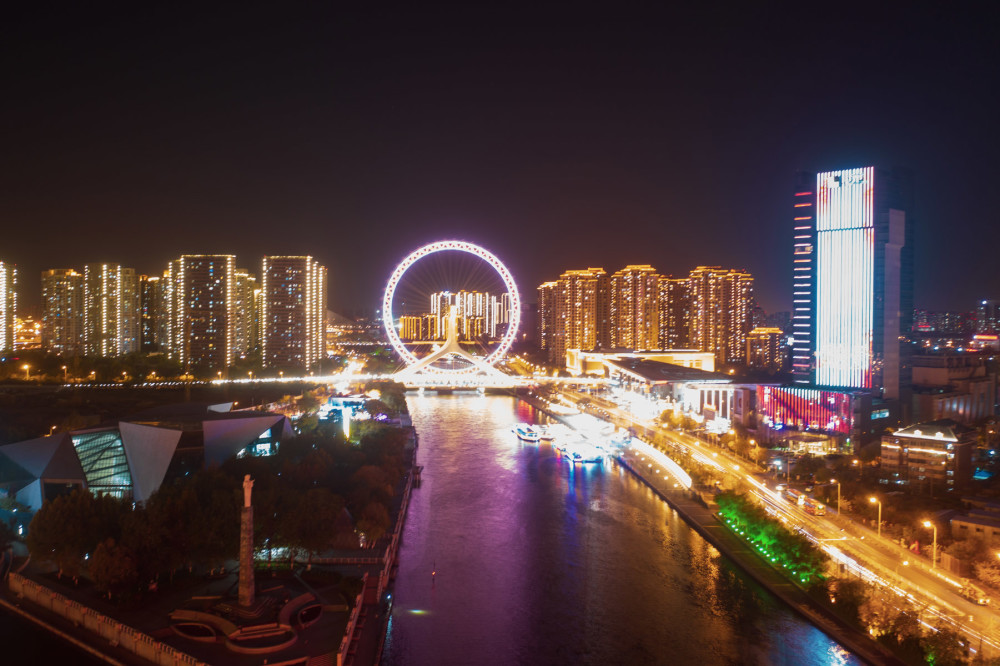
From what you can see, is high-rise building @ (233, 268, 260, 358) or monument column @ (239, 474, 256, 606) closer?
monument column @ (239, 474, 256, 606)

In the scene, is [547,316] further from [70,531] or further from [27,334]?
[70,531]

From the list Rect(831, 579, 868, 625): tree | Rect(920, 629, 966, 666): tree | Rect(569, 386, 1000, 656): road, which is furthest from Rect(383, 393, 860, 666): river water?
Rect(569, 386, 1000, 656): road

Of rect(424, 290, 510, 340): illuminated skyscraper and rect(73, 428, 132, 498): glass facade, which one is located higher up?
rect(424, 290, 510, 340): illuminated skyscraper

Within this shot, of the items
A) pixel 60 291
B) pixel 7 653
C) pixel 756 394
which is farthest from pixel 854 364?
pixel 60 291

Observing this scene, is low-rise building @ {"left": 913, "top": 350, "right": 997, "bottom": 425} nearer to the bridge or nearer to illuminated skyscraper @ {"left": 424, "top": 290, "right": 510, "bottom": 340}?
the bridge

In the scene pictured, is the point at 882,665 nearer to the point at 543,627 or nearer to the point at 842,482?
the point at 543,627

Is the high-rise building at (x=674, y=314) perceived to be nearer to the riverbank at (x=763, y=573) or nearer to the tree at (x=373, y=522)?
the riverbank at (x=763, y=573)

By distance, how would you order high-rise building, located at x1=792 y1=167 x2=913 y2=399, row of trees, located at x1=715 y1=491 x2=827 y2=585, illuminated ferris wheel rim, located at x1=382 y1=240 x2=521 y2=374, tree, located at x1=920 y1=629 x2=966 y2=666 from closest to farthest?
tree, located at x1=920 y1=629 x2=966 y2=666
row of trees, located at x1=715 y1=491 x2=827 y2=585
high-rise building, located at x1=792 y1=167 x2=913 y2=399
illuminated ferris wheel rim, located at x1=382 y1=240 x2=521 y2=374
